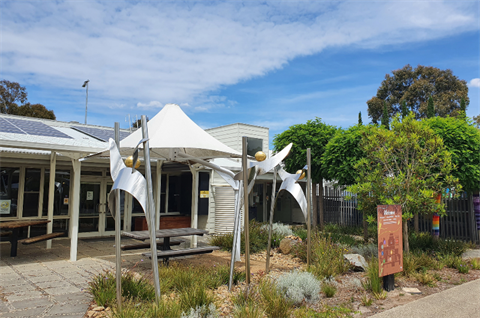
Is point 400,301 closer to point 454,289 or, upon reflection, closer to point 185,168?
point 454,289

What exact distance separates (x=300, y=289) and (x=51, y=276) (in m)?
4.44

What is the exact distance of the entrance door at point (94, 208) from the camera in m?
11.9

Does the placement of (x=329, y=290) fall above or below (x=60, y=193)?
below

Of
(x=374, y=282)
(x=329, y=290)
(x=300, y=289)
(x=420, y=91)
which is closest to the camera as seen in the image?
(x=300, y=289)

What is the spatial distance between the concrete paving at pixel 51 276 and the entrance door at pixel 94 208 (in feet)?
4.90

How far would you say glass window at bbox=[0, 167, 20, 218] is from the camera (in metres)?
10.5

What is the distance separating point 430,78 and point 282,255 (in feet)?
97.4

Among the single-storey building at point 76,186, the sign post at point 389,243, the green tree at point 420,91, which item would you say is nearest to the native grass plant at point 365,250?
the sign post at point 389,243

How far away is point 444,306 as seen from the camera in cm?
514

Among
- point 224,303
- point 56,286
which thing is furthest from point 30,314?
point 224,303

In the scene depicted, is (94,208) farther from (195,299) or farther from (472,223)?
(472,223)

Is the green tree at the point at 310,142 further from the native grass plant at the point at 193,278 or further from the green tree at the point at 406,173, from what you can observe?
the native grass plant at the point at 193,278

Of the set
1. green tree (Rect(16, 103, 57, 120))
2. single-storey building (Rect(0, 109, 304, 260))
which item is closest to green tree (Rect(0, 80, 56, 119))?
green tree (Rect(16, 103, 57, 120))

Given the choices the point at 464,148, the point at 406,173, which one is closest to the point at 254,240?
the point at 406,173
